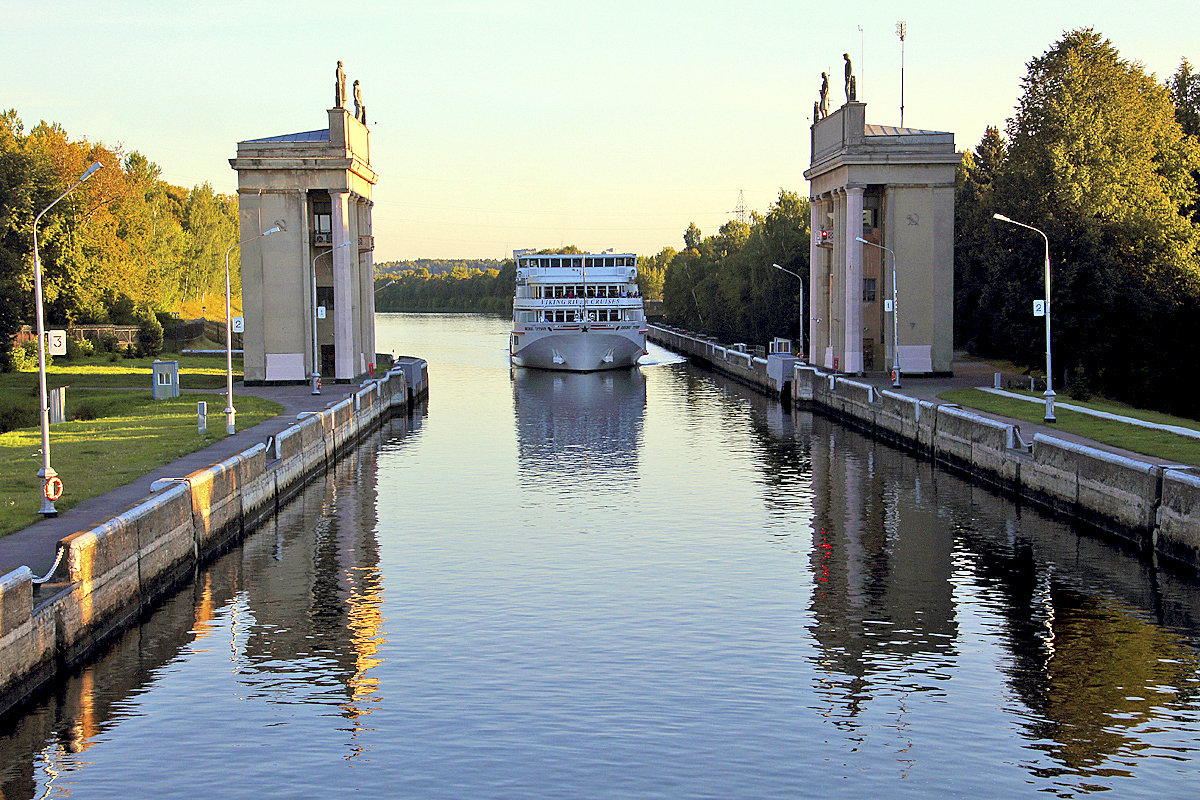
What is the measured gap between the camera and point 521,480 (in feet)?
142

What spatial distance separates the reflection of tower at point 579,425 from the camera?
→ 45875 millimetres

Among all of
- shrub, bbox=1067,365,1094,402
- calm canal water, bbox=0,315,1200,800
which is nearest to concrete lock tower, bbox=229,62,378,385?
calm canal water, bbox=0,315,1200,800

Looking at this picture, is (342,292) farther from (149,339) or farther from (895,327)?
(895,327)

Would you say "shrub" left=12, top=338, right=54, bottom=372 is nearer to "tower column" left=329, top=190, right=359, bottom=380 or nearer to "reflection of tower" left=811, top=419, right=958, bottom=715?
"tower column" left=329, top=190, right=359, bottom=380

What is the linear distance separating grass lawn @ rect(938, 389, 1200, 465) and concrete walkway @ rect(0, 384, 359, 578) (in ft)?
87.1

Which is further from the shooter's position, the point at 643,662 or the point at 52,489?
the point at 52,489

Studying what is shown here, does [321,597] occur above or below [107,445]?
below

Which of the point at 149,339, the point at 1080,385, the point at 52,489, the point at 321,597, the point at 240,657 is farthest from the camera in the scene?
the point at 149,339

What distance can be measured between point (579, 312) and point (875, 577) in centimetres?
6988

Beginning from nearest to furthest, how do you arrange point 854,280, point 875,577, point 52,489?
point 52,489, point 875,577, point 854,280

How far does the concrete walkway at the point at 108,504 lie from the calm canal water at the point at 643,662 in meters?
2.37

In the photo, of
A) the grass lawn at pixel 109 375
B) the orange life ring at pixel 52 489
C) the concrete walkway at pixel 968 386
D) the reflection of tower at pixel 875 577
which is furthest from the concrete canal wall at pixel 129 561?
the grass lawn at pixel 109 375

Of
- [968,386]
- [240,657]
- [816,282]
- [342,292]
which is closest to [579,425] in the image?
Result: [342,292]

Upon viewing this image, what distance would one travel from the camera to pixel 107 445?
131ft
